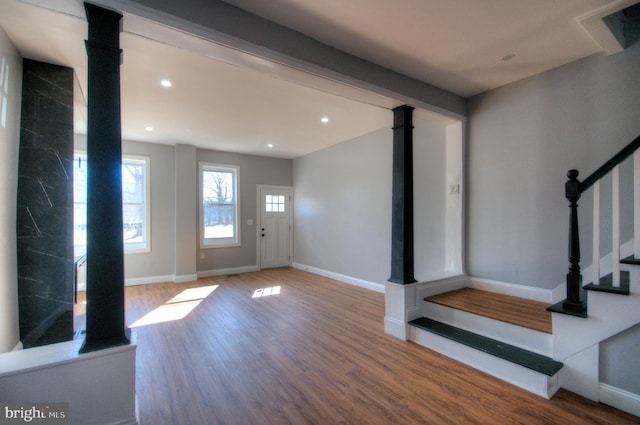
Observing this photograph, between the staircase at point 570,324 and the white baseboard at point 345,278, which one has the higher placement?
the staircase at point 570,324

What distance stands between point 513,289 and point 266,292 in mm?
3734

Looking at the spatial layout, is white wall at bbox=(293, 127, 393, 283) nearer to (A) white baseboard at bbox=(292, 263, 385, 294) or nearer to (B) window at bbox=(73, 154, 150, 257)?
(A) white baseboard at bbox=(292, 263, 385, 294)

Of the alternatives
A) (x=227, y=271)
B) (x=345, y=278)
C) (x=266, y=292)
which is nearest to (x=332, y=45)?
(x=266, y=292)

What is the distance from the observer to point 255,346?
298cm

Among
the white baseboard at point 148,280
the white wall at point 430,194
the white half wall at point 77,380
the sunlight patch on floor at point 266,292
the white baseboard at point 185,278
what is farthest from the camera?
the white baseboard at point 185,278

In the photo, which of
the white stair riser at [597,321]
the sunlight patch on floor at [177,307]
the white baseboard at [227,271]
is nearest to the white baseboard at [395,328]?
the white stair riser at [597,321]

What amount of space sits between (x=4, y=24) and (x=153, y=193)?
3926mm

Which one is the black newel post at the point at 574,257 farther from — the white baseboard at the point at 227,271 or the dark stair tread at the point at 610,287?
the white baseboard at the point at 227,271

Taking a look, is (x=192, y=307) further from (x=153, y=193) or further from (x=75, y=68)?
(x=75, y=68)

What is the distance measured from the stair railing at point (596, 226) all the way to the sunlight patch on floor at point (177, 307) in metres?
4.30

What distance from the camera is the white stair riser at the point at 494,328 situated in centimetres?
237

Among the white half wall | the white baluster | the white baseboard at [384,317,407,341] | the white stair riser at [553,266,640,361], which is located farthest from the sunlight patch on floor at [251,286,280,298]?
the white baluster

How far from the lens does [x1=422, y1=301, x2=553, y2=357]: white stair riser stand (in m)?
2.37

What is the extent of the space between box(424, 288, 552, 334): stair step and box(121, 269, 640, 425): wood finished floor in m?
0.55
